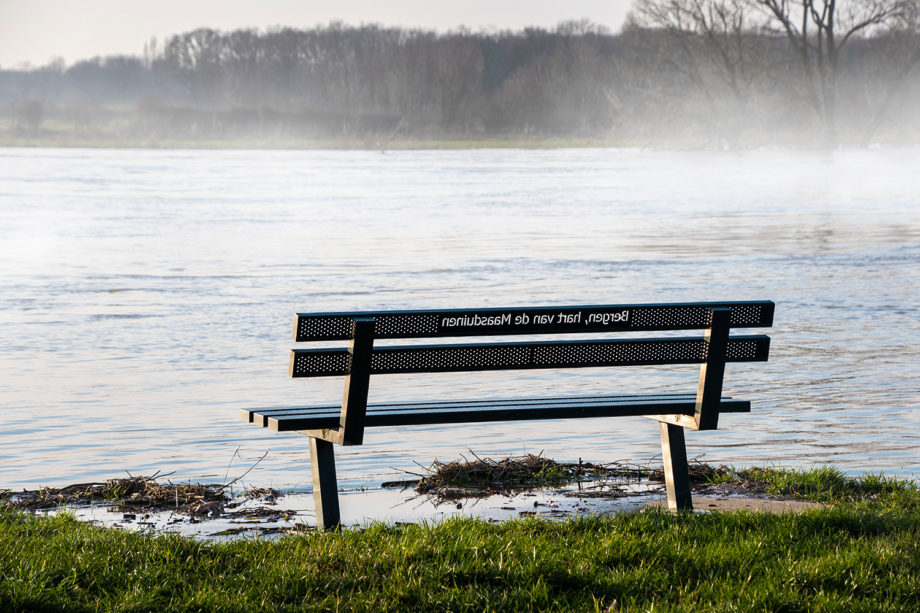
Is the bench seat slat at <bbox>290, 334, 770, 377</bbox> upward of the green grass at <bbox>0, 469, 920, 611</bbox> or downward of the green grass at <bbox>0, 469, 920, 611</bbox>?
upward

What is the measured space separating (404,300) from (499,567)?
1095 centimetres

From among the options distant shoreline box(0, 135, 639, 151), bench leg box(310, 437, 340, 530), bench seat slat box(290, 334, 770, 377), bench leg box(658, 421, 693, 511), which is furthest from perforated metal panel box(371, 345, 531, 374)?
distant shoreline box(0, 135, 639, 151)

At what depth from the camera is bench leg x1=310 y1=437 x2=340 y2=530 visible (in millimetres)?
5023

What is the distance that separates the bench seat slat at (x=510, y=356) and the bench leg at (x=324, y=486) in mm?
362

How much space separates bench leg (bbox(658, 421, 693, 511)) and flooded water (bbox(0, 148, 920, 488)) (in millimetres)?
1850

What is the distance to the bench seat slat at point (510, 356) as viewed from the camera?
4.89 metres

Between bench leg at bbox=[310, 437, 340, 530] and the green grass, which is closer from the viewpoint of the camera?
the green grass

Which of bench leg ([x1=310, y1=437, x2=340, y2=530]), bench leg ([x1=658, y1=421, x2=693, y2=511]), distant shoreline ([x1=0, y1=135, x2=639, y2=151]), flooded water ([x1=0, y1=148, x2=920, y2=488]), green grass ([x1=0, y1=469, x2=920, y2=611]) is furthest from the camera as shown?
distant shoreline ([x1=0, y1=135, x2=639, y2=151])

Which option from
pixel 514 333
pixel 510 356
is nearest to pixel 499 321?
pixel 514 333

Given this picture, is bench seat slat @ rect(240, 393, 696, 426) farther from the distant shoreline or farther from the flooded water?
the distant shoreline

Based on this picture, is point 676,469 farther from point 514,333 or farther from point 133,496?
point 133,496

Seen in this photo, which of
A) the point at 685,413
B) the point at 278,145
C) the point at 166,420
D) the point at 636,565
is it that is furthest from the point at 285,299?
the point at 278,145

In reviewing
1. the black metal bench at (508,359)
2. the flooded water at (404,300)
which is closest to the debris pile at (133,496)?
the flooded water at (404,300)

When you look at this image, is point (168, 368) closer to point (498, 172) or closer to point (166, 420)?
point (166, 420)
